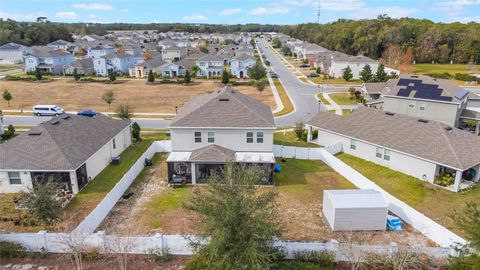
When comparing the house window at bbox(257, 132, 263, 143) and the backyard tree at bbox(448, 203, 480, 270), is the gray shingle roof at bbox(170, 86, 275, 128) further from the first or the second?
the backyard tree at bbox(448, 203, 480, 270)

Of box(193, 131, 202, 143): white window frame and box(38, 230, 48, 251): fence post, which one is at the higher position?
box(193, 131, 202, 143): white window frame

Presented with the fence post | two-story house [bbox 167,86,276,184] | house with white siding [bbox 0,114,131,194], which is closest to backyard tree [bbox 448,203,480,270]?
two-story house [bbox 167,86,276,184]

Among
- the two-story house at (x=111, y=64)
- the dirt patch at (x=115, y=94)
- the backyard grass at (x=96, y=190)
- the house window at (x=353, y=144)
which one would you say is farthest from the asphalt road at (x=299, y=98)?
the two-story house at (x=111, y=64)

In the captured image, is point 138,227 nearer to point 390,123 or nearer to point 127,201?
point 127,201

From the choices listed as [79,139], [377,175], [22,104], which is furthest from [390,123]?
[22,104]

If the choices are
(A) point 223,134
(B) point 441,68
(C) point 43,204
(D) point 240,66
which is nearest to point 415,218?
(A) point 223,134

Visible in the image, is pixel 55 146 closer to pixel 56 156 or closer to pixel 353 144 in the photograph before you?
pixel 56 156
